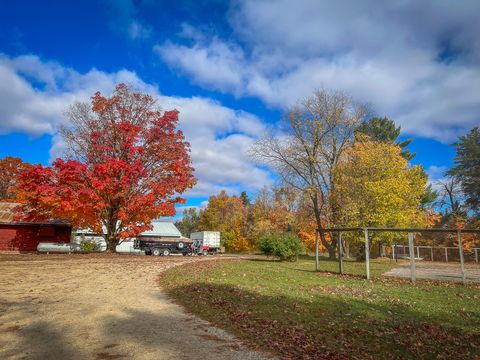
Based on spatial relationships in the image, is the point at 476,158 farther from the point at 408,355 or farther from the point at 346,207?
the point at 408,355

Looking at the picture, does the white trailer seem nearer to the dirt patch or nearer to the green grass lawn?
the dirt patch

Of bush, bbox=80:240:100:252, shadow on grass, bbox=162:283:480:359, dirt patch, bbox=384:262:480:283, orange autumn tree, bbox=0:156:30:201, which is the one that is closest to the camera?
shadow on grass, bbox=162:283:480:359

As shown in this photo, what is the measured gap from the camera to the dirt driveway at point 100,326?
527 centimetres

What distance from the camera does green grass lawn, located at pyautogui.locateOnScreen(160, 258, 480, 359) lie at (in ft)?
18.8

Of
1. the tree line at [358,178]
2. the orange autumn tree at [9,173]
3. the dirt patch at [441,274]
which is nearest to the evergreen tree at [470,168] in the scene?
the tree line at [358,178]

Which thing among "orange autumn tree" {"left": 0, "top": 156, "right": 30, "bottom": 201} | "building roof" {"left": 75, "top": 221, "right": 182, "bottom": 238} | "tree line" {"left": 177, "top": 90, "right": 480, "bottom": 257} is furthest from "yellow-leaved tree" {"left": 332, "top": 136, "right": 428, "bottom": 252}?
"orange autumn tree" {"left": 0, "top": 156, "right": 30, "bottom": 201}

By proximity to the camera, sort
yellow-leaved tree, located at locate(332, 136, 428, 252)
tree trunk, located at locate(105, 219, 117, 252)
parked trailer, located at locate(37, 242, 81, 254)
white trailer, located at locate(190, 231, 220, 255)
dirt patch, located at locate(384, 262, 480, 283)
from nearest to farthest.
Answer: dirt patch, located at locate(384, 262, 480, 283) < tree trunk, located at locate(105, 219, 117, 252) < yellow-leaved tree, located at locate(332, 136, 428, 252) < parked trailer, located at locate(37, 242, 81, 254) < white trailer, located at locate(190, 231, 220, 255)

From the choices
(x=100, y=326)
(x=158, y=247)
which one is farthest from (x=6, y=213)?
(x=100, y=326)

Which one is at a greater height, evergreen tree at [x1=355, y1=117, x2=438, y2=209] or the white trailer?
evergreen tree at [x1=355, y1=117, x2=438, y2=209]

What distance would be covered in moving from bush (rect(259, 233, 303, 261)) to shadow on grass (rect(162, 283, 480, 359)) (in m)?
14.7

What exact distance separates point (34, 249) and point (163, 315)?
29313 mm

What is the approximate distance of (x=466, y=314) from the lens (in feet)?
27.3

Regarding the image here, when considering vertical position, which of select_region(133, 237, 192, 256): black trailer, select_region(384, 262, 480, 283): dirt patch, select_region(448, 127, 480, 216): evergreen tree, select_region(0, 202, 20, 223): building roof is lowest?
select_region(384, 262, 480, 283): dirt patch

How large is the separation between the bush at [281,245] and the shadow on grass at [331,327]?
14.7 m
